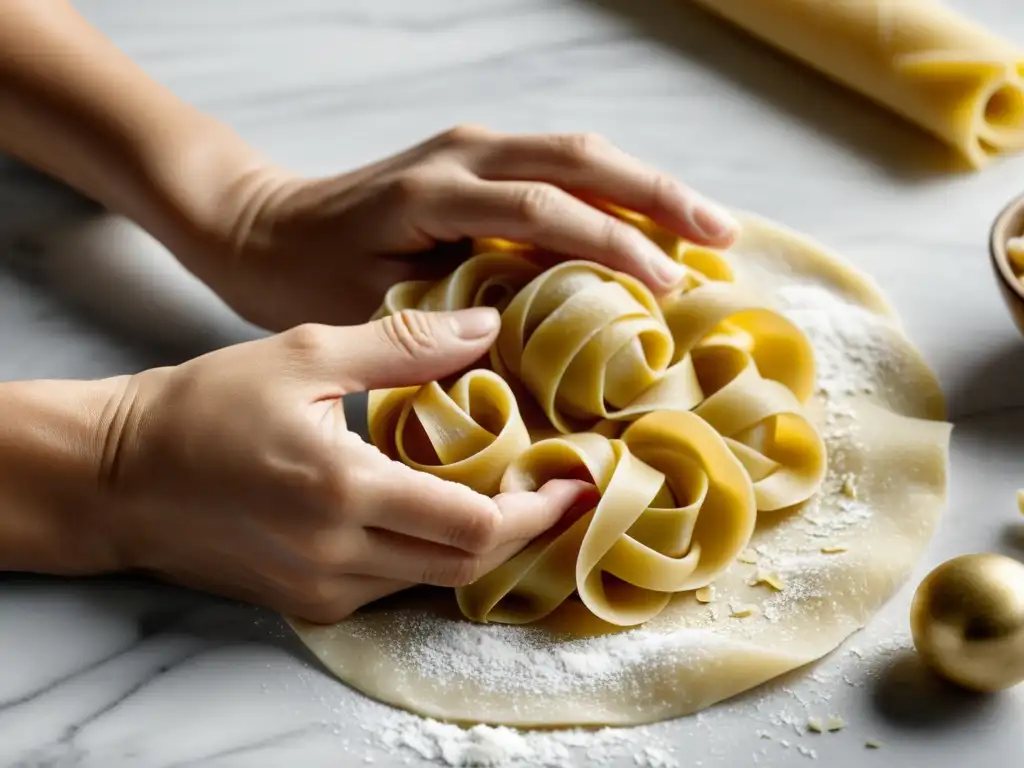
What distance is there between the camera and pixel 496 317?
1383mm

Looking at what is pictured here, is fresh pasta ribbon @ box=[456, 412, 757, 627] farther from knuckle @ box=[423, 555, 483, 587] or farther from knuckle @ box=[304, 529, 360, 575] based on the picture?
knuckle @ box=[304, 529, 360, 575]

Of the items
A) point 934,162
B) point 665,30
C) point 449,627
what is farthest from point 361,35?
point 449,627

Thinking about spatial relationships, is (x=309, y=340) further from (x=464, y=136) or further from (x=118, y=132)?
(x=118, y=132)

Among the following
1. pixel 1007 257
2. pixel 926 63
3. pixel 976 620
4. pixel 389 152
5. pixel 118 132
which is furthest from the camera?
pixel 389 152

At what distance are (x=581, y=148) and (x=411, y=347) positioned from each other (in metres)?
0.36

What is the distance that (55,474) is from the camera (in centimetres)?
129

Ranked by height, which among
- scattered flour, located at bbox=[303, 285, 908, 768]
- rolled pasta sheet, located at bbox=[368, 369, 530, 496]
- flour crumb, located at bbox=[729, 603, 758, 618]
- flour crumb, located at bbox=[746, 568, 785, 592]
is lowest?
scattered flour, located at bbox=[303, 285, 908, 768]

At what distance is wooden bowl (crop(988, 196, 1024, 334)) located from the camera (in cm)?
143

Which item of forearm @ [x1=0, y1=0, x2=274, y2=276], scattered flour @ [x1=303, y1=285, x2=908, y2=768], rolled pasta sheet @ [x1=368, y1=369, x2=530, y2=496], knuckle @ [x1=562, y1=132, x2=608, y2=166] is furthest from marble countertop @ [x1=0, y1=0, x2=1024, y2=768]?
knuckle @ [x1=562, y1=132, x2=608, y2=166]

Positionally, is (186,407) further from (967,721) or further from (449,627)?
(967,721)

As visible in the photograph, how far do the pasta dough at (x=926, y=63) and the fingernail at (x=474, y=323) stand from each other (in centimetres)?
94

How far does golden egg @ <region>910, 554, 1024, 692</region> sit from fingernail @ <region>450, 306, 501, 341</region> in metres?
0.53

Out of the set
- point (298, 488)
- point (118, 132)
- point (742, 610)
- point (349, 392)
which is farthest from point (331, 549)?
point (118, 132)

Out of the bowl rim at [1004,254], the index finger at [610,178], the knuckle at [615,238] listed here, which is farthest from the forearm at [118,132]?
the bowl rim at [1004,254]
